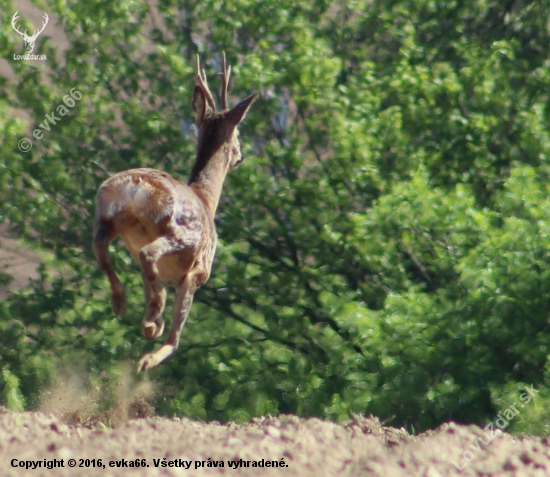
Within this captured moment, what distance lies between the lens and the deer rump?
6.14 meters

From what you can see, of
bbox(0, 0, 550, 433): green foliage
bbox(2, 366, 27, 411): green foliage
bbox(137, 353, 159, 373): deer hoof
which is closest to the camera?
bbox(137, 353, 159, 373): deer hoof

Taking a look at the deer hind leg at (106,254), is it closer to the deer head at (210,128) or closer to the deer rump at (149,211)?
the deer rump at (149,211)

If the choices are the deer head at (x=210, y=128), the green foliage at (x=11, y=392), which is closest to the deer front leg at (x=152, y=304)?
the deer head at (x=210, y=128)

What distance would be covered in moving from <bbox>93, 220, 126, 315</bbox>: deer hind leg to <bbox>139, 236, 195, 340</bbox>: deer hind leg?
0.17 m

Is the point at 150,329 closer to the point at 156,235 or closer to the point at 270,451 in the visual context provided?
the point at 156,235

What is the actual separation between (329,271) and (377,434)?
5075mm

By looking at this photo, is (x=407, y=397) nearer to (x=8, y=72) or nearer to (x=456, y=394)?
(x=456, y=394)

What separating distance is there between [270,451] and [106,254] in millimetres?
1522

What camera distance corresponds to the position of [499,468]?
5.78 m

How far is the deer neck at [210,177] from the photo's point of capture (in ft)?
23.8

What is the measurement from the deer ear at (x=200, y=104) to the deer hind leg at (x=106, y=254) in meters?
1.78

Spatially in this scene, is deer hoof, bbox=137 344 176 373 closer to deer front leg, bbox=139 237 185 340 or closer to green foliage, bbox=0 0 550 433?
deer front leg, bbox=139 237 185 340

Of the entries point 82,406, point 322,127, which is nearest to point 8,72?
point 322,127

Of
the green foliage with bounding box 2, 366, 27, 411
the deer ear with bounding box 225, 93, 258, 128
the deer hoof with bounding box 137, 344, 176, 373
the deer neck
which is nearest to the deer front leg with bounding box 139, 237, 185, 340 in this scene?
the deer hoof with bounding box 137, 344, 176, 373
